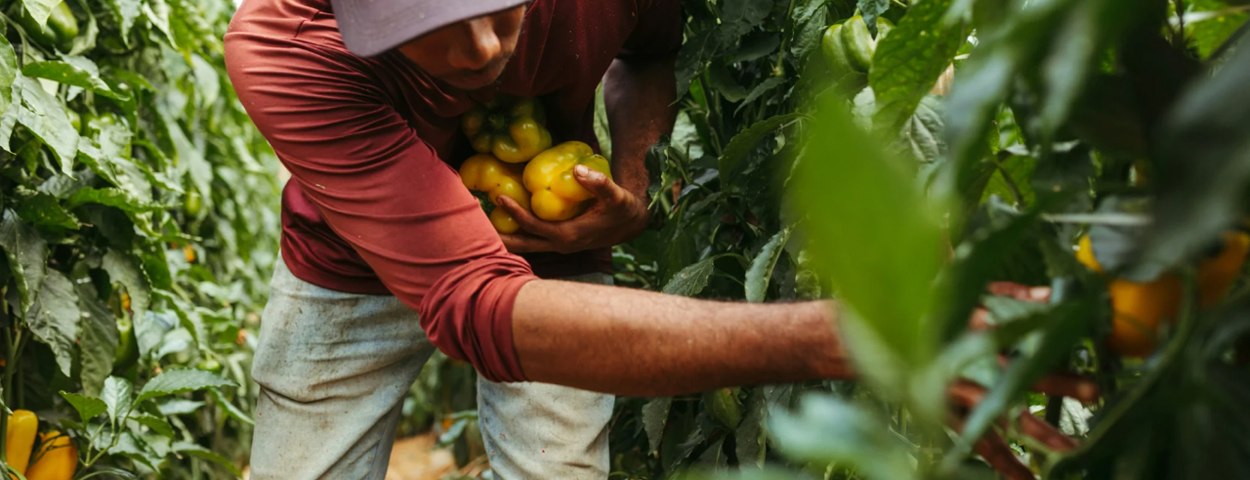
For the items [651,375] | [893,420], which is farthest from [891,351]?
[893,420]

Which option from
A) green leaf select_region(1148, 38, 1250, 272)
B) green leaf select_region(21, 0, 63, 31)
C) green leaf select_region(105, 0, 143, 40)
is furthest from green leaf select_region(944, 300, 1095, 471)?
green leaf select_region(105, 0, 143, 40)

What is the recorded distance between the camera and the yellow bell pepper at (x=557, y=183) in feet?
4.14

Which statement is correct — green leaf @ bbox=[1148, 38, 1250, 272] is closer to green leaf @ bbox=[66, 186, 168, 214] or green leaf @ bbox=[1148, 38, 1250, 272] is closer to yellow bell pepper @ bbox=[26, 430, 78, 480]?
green leaf @ bbox=[66, 186, 168, 214]

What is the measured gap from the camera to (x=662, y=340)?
2.44 feet

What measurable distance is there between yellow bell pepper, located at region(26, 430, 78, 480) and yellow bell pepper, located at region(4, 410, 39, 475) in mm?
39

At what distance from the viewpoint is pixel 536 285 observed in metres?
0.83

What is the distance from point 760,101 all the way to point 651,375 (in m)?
0.67

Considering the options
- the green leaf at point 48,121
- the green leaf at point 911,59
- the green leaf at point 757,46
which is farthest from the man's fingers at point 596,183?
the green leaf at point 48,121

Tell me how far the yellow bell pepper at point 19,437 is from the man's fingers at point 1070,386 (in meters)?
1.48

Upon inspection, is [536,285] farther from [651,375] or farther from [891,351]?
[891,351]

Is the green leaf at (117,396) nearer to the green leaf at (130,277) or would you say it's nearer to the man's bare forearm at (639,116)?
the green leaf at (130,277)

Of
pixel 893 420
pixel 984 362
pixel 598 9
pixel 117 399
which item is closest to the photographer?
pixel 984 362

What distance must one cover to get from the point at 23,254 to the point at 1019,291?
4.63ft

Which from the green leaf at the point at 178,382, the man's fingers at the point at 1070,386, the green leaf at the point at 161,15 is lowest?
the green leaf at the point at 178,382
